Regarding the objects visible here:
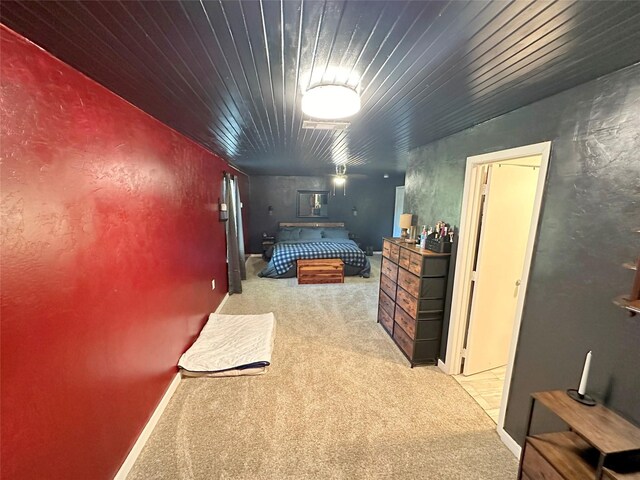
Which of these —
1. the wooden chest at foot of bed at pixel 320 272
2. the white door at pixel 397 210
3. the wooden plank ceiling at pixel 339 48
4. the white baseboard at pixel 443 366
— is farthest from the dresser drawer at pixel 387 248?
the white door at pixel 397 210

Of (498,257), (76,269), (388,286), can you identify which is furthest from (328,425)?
(498,257)

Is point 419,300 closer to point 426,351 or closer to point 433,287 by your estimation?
point 433,287

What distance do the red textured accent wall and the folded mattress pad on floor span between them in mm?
404

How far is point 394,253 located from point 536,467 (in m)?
2.10

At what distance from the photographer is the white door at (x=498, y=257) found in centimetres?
229

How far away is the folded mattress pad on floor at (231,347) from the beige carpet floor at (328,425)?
94 millimetres

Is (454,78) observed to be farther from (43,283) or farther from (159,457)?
(159,457)

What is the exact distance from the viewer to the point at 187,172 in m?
2.72

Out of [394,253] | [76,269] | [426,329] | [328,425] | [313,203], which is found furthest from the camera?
[313,203]

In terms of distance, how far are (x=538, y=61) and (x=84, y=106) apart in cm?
208

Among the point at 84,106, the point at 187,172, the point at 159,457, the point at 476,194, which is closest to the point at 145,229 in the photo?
the point at 84,106

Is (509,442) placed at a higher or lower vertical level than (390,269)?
lower

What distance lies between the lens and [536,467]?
132 centimetres

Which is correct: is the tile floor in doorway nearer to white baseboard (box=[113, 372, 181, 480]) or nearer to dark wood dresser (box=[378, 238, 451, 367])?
dark wood dresser (box=[378, 238, 451, 367])
